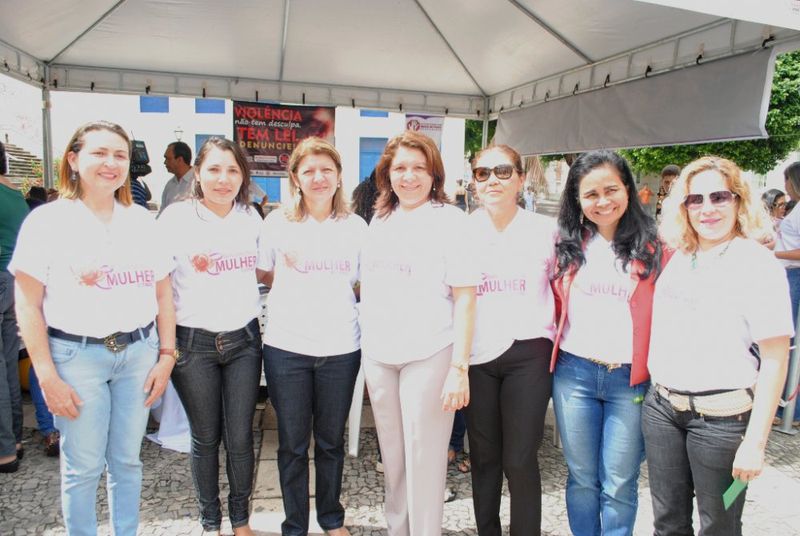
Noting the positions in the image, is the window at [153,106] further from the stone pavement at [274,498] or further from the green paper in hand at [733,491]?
the green paper in hand at [733,491]

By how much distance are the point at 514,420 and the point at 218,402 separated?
1.23m

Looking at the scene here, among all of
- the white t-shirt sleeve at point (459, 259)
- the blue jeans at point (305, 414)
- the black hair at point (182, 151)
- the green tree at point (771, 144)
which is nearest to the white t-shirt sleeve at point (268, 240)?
the blue jeans at point (305, 414)

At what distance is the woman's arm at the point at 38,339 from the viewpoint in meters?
1.79

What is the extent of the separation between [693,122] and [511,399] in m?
3.34

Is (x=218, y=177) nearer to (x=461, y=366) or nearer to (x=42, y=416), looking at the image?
(x=461, y=366)

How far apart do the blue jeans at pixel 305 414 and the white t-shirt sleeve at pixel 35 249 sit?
34.1 inches

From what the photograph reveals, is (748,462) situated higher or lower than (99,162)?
lower

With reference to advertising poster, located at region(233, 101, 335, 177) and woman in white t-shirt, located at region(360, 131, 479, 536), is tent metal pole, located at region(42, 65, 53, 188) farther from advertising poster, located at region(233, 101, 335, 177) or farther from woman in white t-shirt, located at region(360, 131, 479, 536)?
woman in white t-shirt, located at region(360, 131, 479, 536)

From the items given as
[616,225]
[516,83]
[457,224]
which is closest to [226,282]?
[457,224]

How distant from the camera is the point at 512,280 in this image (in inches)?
83.6

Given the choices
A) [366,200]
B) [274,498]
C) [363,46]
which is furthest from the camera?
[363,46]

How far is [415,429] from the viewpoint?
211 cm

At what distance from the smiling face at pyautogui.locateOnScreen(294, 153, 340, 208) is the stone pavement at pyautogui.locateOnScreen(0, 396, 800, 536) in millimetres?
1608

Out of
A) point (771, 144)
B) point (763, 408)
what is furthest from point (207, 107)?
point (763, 408)
